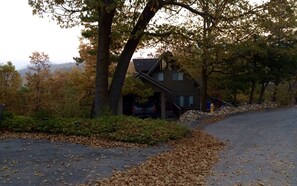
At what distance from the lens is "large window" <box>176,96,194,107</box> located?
127 feet

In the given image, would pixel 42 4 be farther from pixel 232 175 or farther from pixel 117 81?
pixel 232 175

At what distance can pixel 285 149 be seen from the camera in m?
10.8

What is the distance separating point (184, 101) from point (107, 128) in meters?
27.6

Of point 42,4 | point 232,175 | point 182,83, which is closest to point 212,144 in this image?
point 232,175

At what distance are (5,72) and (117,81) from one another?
93.4 ft

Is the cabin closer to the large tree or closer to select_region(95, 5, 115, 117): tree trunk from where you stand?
the large tree

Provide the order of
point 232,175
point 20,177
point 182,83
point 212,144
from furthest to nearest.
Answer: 1. point 182,83
2. point 212,144
3. point 232,175
4. point 20,177

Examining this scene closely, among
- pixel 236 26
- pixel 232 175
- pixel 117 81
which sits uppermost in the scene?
pixel 236 26

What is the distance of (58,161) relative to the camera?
821 cm

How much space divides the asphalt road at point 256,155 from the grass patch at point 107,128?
7.11 feet

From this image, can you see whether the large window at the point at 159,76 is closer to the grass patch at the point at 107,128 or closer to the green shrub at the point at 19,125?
the grass patch at the point at 107,128

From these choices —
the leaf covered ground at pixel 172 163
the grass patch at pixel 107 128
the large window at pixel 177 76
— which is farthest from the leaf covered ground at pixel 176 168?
the large window at pixel 177 76

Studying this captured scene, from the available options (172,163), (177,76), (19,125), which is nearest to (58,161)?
(172,163)

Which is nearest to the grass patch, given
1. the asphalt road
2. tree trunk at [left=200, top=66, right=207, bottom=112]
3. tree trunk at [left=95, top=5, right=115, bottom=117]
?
tree trunk at [left=95, top=5, right=115, bottom=117]
